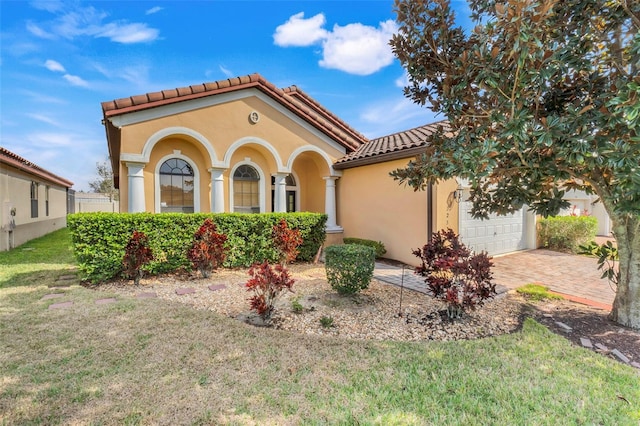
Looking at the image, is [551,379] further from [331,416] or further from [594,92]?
[594,92]

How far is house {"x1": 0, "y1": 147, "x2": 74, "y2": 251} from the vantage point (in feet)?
43.3

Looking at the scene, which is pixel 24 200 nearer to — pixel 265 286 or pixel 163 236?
pixel 163 236

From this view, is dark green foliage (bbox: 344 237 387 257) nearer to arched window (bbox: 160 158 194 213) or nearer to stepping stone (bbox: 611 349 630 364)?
arched window (bbox: 160 158 194 213)

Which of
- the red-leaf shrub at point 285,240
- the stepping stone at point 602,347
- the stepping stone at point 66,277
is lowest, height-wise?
the stepping stone at point 602,347

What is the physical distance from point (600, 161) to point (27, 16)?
14.1 meters

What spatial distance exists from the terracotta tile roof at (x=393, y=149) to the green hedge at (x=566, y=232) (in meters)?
6.87

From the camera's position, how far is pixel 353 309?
611 cm

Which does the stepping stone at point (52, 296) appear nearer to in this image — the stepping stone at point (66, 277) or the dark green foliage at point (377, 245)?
the stepping stone at point (66, 277)

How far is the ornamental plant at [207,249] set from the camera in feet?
27.5

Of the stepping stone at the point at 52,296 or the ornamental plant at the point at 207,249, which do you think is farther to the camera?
the ornamental plant at the point at 207,249

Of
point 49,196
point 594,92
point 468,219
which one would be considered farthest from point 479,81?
point 49,196

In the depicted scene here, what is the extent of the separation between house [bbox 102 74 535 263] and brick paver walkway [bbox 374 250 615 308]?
1131 millimetres

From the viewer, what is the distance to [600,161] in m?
3.75

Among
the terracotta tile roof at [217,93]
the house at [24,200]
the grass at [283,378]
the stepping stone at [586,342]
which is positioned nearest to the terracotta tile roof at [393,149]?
the terracotta tile roof at [217,93]
